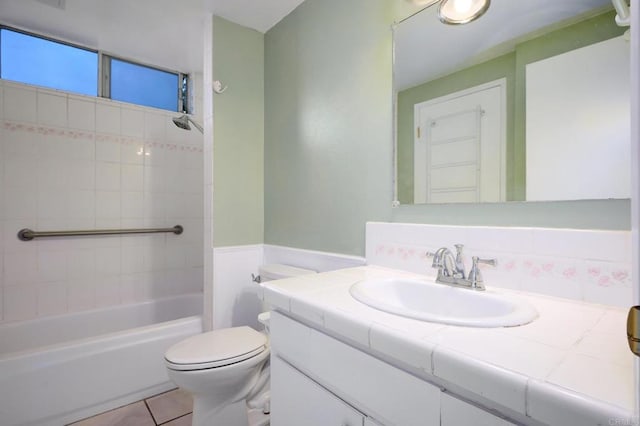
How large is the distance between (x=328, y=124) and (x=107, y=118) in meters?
1.79

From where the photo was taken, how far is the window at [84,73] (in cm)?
204

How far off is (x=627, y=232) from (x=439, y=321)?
54 cm

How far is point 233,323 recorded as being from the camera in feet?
6.26

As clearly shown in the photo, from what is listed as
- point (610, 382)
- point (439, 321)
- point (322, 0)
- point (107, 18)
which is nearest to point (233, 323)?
point (439, 321)

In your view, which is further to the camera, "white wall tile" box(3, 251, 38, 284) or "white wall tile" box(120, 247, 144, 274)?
"white wall tile" box(120, 247, 144, 274)

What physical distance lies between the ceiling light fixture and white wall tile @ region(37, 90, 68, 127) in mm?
2435

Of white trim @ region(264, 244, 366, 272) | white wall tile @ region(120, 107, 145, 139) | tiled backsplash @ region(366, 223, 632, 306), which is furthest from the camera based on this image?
white wall tile @ region(120, 107, 145, 139)

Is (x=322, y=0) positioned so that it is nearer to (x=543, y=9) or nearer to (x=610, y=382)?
(x=543, y=9)

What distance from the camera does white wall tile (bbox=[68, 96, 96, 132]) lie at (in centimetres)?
214

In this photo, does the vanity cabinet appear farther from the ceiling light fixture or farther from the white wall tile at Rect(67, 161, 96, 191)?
the white wall tile at Rect(67, 161, 96, 191)

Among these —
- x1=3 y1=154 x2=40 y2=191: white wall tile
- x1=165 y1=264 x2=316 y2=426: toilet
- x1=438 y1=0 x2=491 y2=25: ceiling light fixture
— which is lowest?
x1=165 y1=264 x2=316 y2=426: toilet

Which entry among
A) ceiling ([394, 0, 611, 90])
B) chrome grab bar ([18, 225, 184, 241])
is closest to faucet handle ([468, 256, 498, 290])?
ceiling ([394, 0, 611, 90])

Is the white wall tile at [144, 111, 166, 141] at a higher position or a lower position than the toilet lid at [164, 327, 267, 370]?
higher

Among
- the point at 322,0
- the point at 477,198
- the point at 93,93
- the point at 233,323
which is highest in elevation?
the point at 322,0
